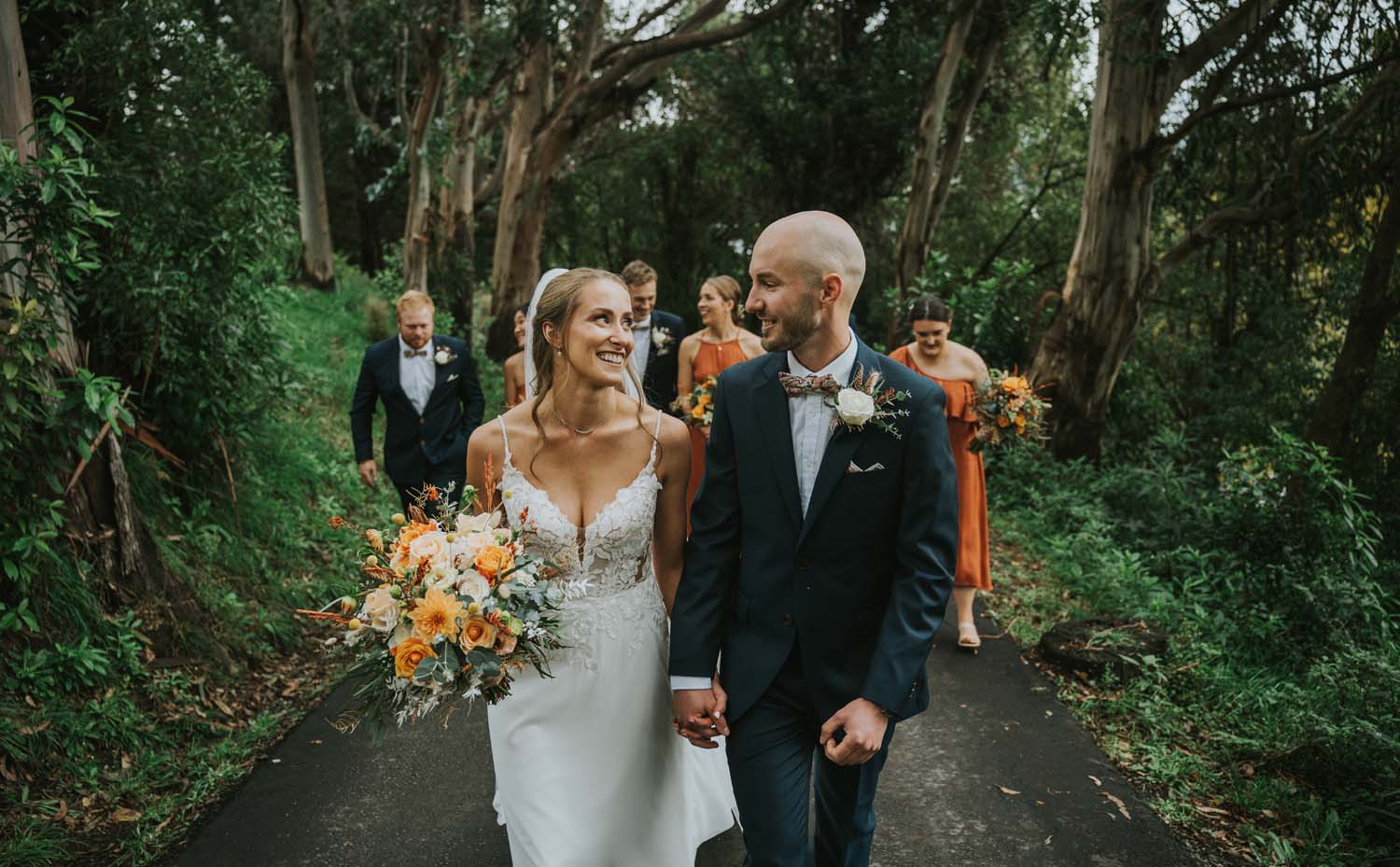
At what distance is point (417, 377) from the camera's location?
702 cm

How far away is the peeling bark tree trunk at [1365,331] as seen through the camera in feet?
28.3

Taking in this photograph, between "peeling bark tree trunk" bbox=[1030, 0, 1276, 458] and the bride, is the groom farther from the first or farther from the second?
"peeling bark tree trunk" bbox=[1030, 0, 1276, 458]

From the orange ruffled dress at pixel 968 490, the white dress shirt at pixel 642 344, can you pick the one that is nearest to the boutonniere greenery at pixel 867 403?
the orange ruffled dress at pixel 968 490

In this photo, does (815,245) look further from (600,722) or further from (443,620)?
(600,722)

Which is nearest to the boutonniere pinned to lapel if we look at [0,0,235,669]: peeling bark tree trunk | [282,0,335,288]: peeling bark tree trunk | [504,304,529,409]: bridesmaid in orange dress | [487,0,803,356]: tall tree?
[504,304,529,409]: bridesmaid in orange dress

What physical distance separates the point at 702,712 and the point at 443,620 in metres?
0.81

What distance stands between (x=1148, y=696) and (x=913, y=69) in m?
16.2

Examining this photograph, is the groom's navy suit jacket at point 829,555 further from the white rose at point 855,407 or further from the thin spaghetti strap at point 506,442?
the thin spaghetti strap at point 506,442

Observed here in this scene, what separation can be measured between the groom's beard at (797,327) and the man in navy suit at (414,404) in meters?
4.61

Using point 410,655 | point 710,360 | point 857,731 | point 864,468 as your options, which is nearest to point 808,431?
point 864,468

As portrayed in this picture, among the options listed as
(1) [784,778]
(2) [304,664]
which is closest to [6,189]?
(2) [304,664]

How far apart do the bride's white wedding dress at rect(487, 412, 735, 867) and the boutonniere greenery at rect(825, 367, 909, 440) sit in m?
0.87

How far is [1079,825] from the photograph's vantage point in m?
4.37

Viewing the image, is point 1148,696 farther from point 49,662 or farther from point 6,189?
point 6,189
